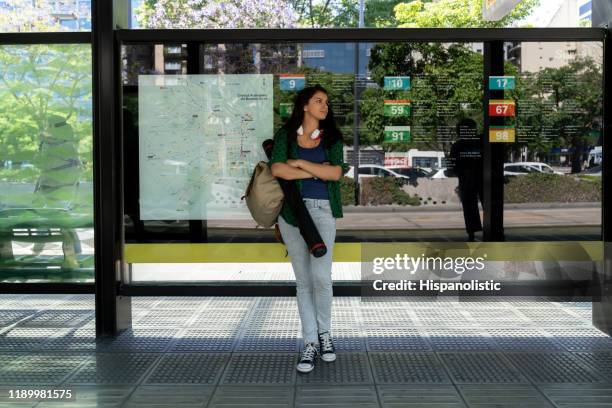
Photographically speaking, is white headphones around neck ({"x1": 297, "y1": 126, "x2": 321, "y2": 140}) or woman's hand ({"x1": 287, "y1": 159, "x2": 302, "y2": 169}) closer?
woman's hand ({"x1": 287, "y1": 159, "x2": 302, "y2": 169})

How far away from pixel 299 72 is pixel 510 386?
284cm

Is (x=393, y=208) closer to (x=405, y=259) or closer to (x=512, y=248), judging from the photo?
(x=405, y=259)

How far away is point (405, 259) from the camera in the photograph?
20.4 feet

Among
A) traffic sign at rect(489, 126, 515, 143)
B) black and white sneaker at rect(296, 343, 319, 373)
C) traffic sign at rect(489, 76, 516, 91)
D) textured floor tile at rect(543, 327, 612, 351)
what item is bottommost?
textured floor tile at rect(543, 327, 612, 351)

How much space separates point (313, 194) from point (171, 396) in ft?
5.21

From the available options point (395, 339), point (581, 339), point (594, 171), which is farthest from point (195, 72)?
point (581, 339)

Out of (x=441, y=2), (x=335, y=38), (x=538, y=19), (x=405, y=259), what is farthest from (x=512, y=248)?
(x=441, y=2)

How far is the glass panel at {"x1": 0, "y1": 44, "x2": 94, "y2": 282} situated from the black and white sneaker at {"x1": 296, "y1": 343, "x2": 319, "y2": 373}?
2.25 metres

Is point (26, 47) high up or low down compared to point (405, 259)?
up

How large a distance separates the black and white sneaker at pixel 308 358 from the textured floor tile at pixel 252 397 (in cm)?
31

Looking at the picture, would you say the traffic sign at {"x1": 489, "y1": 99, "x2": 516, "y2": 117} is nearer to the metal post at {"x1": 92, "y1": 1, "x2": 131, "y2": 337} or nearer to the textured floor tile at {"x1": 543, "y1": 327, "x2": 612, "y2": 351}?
the textured floor tile at {"x1": 543, "y1": 327, "x2": 612, "y2": 351}

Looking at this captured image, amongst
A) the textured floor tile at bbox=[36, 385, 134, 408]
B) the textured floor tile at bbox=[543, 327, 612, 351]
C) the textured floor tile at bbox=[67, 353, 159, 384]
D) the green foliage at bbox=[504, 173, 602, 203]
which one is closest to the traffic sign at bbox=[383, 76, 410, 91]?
the green foliage at bbox=[504, 173, 602, 203]

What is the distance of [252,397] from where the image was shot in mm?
4641

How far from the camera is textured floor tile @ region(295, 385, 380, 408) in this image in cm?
449
